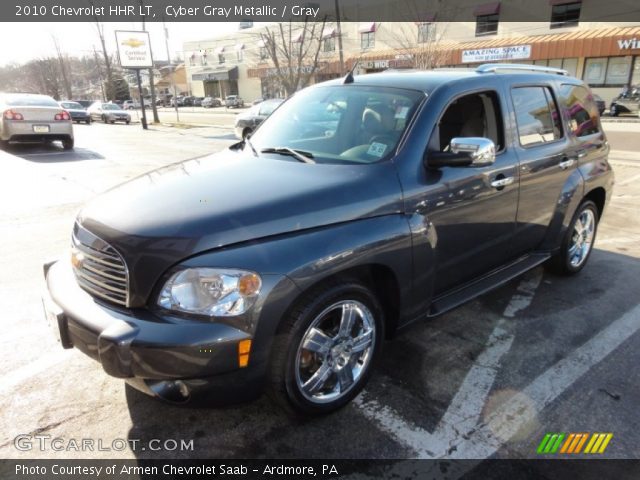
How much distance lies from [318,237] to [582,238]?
11.3 feet

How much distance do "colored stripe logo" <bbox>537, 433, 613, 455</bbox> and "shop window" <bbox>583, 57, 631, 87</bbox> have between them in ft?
115

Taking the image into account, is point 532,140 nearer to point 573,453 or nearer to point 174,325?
point 573,453

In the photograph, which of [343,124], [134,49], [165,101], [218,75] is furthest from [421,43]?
[165,101]

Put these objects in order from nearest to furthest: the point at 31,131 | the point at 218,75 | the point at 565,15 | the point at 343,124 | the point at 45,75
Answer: the point at 343,124
the point at 31,131
the point at 565,15
the point at 218,75
the point at 45,75

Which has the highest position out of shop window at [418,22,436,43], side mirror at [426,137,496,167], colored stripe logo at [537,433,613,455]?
shop window at [418,22,436,43]

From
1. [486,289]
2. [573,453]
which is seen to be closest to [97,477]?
[573,453]

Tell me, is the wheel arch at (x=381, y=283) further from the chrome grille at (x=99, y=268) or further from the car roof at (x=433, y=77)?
the car roof at (x=433, y=77)

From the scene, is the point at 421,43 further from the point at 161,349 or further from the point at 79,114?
the point at 161,349

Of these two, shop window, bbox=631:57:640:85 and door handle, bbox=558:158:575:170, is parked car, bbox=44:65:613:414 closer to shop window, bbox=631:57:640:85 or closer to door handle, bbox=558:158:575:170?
door handle, bbox=558:158:575:170

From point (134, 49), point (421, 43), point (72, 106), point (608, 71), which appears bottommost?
point (72, 106)

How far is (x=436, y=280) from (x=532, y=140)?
1.51 meters

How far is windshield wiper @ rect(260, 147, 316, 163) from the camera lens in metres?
3.02

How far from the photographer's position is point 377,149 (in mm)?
2926

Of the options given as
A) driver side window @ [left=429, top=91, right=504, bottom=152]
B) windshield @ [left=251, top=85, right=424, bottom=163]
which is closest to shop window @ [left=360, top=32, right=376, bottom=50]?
windshield @ [left=251, top=85, right=424, bottom=163]
